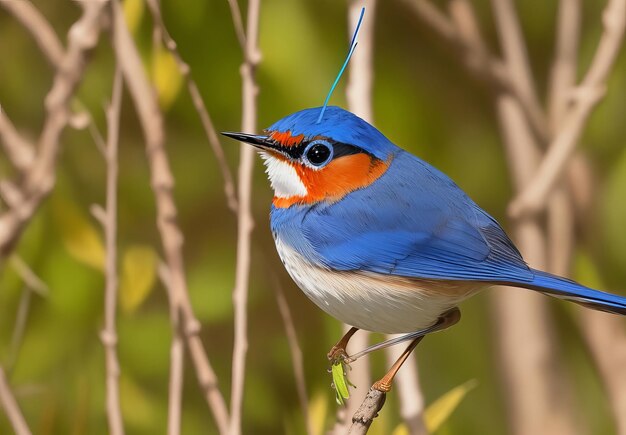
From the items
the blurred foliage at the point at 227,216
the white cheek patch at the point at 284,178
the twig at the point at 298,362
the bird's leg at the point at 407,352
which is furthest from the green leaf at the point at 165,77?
the bird's leg at the point at 407,352

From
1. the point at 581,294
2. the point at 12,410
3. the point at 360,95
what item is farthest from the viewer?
the point at 12,410

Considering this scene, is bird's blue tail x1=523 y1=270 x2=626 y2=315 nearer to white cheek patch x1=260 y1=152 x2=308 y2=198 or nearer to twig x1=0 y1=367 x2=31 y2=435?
white cheek patch x1=260 y1=152 x2=308 y2=198

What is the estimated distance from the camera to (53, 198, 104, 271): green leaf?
93cm

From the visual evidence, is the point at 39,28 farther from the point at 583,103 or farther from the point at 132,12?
the point at 583,103

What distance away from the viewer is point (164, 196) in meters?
0.88

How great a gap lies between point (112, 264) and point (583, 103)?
1.71 ft

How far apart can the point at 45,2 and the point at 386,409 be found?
1.88ft

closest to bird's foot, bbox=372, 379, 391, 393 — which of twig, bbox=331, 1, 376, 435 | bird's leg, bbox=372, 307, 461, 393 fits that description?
bird's leg, bbox=372, 307, 461, 393

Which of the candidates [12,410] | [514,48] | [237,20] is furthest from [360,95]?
[12,410]

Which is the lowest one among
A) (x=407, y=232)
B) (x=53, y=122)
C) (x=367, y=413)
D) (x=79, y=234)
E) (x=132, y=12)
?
(x=367, y=413)

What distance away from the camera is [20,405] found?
93 cm

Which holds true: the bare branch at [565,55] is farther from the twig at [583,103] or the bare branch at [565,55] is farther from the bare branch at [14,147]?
the bare branch at [14,147]

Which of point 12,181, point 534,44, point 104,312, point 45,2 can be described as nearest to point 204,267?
point 104,312

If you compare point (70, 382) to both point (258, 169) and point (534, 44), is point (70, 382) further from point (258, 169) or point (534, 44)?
point (534, 44)
